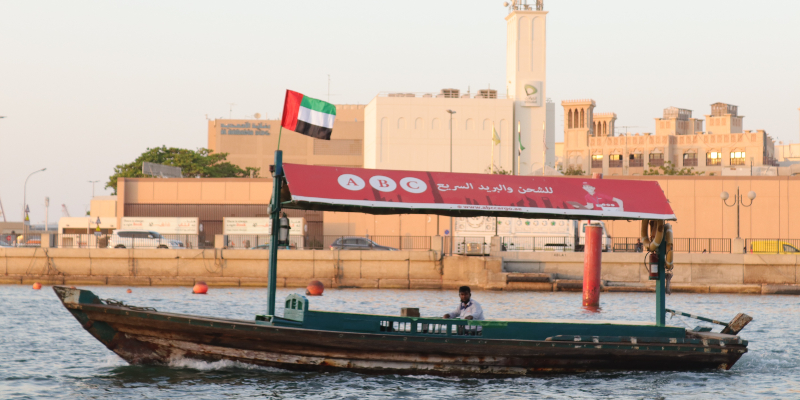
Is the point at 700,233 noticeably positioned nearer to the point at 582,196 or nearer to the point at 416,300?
the point at 416,300

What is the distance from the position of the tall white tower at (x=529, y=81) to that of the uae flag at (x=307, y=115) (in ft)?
254

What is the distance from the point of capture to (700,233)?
61.1 metres

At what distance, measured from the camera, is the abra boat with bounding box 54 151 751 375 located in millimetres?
16344

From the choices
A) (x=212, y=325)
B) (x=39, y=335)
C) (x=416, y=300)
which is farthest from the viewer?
(x=416, y=300)

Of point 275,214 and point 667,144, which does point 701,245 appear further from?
point 667,144

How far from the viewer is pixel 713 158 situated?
11625cm

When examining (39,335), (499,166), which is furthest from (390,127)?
(39,335)

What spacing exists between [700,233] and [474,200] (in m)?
48.5

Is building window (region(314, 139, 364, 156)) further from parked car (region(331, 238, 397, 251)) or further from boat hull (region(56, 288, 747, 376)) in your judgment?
boat hull (region(56, 288, 747, 376))

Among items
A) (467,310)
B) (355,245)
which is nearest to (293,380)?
(467,310)

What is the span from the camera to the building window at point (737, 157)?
114 meters

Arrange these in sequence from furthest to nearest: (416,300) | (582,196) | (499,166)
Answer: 1. (499,166)
2. (416,300)
3. (582,196)

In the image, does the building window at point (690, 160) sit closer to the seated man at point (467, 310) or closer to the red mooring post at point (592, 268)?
the red mooring post at point (592, 268)

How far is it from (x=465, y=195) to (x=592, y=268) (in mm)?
19527
